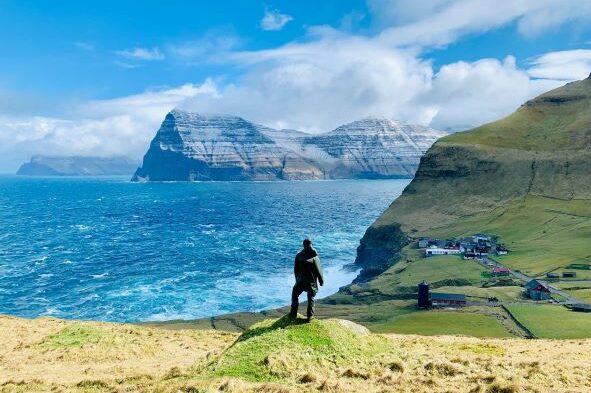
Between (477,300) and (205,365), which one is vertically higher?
(205,365)

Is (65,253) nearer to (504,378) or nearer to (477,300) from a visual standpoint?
(477,300)

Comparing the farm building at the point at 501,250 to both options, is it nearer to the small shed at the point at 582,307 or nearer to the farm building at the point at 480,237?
the farm building at the point at 480,237

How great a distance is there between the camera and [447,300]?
293ft

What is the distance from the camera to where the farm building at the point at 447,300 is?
290ft

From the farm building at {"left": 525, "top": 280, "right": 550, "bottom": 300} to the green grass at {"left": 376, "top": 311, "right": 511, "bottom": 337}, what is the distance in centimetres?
1765

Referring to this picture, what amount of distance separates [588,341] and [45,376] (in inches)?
1396

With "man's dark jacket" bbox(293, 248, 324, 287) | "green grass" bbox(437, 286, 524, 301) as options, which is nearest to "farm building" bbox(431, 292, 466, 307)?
"green grass" bbox(437, 286, 524, 301)

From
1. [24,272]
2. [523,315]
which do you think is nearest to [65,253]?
[24,272]

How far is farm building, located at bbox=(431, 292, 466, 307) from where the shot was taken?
88250 millimetres

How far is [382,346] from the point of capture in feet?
84.3

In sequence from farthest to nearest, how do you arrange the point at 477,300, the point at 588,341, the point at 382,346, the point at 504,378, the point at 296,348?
the point at 477,300 < the point at 588,341 < the point at 382,346 < the point at 296,348 < the point at 504,378

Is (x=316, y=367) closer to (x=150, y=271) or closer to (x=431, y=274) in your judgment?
(x=431, y=274)

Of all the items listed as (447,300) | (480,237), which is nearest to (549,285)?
(447,300)

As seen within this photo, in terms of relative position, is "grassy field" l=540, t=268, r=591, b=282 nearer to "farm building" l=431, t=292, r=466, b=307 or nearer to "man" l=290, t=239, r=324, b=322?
"farm building" l=431, t=292, r=466, b=307
